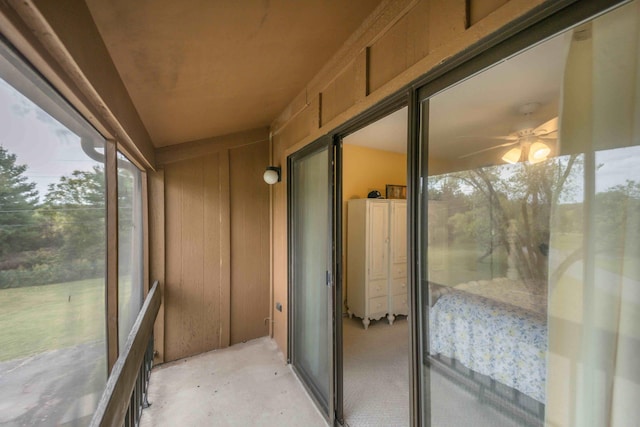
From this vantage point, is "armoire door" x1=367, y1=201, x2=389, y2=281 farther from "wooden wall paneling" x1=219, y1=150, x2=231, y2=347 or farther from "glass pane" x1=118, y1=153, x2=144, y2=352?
"glass pane" x1=118, y1=153, x2=144, y2=352

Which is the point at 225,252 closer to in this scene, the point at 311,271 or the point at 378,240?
the point at 311,271

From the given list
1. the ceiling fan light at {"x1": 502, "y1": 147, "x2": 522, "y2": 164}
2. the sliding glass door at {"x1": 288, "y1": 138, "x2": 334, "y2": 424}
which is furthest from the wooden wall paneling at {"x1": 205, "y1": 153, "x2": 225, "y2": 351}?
the ceiling fan light at {"x1": 502, "y1": 147, "x2": 522, "y2": 164}

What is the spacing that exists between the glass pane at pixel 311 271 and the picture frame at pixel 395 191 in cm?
203

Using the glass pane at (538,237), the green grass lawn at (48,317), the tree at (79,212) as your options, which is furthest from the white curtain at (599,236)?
the tree at (79,212)

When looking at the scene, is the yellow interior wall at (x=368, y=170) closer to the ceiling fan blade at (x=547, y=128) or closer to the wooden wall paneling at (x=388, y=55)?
the wooden wall paneling at (x=388, y=55)

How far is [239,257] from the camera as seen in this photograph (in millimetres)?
3156

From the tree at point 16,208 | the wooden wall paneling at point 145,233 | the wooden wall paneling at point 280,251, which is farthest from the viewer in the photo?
the wooden wall paneling at point 280,251

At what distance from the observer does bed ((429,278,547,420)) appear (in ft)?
2.96

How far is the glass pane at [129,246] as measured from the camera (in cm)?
169

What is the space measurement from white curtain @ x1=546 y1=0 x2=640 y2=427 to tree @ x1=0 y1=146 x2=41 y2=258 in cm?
147

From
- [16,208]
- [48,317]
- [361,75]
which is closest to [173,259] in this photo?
[48,317]

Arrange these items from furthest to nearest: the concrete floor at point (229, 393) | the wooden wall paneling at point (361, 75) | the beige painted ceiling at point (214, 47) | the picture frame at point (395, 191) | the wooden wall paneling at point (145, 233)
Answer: the picture frame at point (395, 191) → the wooden wall paneling at point (145, 233) → the concrete floor at point (229, 393) → the wooden wall paneling at point (361, 75) → the beige painted ceiling at point (214, 47)

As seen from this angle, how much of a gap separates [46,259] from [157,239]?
82.5 inches

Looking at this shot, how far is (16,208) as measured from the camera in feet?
2.18
